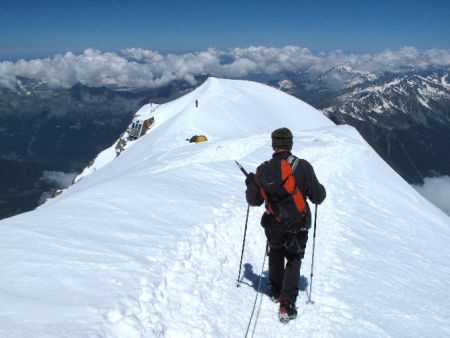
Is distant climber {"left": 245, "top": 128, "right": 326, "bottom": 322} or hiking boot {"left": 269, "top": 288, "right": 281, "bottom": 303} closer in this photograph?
distant climber {"left": 245, "top": 128, "right": 326, "bottom": 322}

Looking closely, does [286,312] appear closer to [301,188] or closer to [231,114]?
[301,188]

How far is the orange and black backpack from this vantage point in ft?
19.7

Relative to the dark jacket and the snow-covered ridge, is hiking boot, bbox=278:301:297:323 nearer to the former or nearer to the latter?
the dark jacket

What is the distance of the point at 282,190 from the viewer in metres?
6.02

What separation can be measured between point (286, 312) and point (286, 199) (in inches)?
76.3

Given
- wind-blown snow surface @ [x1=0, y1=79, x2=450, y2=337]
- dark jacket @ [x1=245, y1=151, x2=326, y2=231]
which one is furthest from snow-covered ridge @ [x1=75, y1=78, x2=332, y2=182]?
dark jacket @ [x1=245, y1=151, x2=326, y2=231]

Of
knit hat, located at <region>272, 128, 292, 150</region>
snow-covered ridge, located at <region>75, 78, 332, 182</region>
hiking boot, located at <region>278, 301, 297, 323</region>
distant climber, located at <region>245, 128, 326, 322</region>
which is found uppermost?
snow-covered ridge, located at <region>75, 78, 332, 182</region>

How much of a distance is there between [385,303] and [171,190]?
24.5 ft

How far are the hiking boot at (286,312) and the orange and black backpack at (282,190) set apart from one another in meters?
1.45

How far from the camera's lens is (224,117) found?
48.1 metres

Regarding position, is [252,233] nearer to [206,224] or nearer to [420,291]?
[206,224]

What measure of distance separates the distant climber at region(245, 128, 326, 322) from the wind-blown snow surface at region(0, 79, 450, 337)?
75 cm

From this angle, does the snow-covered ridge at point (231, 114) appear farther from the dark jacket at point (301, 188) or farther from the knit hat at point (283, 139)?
the knit hat at point (283, 139)

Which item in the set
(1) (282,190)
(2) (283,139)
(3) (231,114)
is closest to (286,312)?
(1) (282,190)
